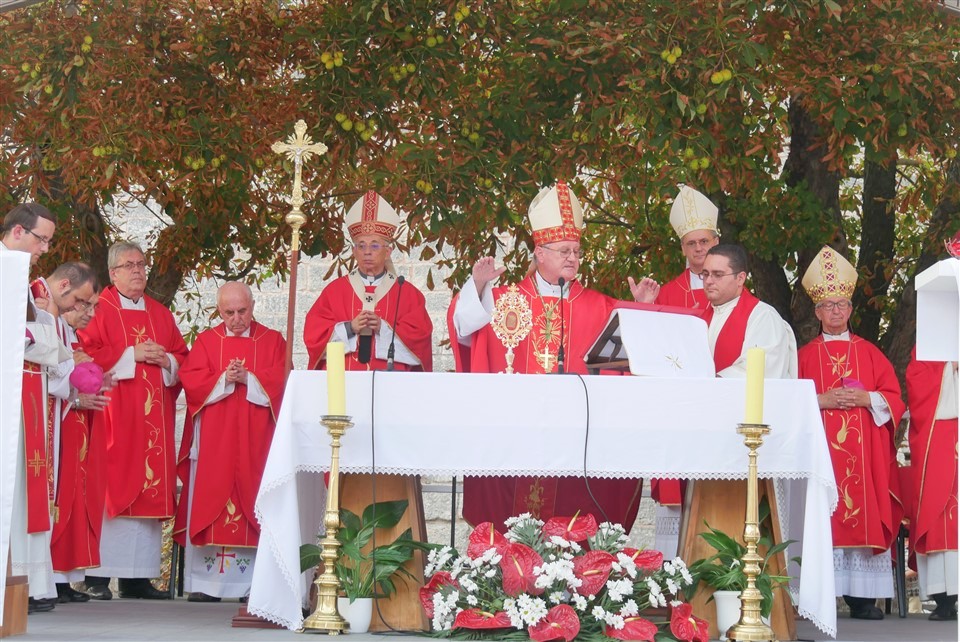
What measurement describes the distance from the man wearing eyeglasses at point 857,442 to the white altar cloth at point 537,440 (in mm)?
2043

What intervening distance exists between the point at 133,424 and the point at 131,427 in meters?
0.02

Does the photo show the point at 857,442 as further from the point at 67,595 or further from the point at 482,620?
the point at 67,595

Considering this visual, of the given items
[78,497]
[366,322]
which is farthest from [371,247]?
[78,497]

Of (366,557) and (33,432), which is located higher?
(33,432)

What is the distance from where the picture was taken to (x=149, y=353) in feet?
26.0

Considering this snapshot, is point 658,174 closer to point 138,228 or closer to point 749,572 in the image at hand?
point 749,572

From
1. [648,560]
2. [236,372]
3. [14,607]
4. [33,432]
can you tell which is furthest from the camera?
[236,372]

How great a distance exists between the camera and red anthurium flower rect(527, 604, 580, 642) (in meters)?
5.07

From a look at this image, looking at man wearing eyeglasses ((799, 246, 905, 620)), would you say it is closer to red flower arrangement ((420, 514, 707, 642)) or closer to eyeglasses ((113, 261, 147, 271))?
red flower arrangement ((420, 514, 707, 642))

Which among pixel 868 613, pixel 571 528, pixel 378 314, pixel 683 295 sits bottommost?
pixel 868 613

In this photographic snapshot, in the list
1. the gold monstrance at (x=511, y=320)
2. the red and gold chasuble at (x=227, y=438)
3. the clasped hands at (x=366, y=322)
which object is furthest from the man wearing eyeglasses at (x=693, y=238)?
the red and gold chasuble at (x=227, y=438)

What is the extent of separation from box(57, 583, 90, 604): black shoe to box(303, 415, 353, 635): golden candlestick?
2.60 meters

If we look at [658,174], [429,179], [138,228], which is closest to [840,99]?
[658,174]

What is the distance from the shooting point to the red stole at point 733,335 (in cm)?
657
